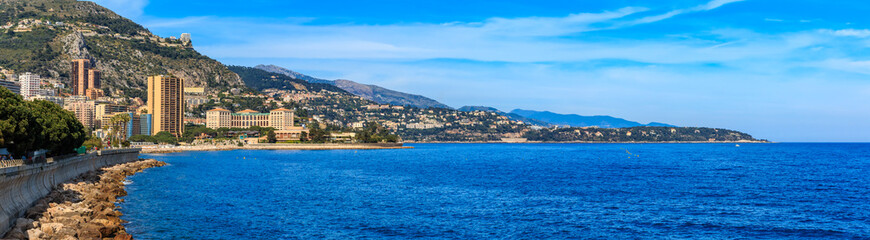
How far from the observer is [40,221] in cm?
2956

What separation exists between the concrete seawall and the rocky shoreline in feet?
1.39

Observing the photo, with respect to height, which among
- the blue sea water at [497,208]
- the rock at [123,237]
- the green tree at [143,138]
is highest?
the green tree at [143,138]

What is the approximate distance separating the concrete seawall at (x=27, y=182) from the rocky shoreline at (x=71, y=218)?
1.39ft

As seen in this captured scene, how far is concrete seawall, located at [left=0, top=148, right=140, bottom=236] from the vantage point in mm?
27422

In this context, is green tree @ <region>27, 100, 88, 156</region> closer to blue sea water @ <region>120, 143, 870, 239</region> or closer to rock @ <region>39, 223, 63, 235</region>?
blue sea water @ <region>120, 143, 870, 239</region>

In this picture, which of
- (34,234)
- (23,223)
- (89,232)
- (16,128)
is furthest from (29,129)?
(34,234)

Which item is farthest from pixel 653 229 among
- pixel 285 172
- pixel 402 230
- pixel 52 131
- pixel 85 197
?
pixel 285 172

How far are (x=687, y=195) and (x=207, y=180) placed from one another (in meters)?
45.2

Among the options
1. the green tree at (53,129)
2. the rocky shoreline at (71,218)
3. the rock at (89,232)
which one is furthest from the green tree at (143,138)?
the rock at (89,232)

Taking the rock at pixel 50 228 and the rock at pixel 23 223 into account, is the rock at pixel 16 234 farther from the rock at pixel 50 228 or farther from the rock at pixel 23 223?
the rock at pixel 50 228

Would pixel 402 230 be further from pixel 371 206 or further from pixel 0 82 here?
pixel 0 82

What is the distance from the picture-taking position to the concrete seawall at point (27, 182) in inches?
1080

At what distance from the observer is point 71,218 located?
31.0 m

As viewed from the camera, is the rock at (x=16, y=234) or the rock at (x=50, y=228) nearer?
the rock at (x=16, y=234)
